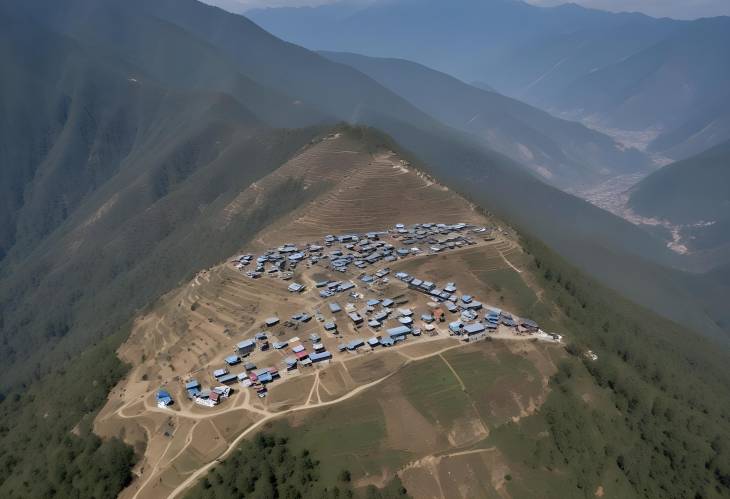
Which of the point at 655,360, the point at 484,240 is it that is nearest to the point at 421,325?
the point at 484,240

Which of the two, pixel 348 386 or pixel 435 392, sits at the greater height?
pixel 435 392

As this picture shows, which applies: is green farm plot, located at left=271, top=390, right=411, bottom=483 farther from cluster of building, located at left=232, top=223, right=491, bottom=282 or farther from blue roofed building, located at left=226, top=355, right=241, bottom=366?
cluster of building, located at left=232, top=223, right=491, bottom=282

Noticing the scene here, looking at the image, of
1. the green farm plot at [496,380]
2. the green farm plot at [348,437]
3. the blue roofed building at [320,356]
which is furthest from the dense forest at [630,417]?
the blue roofed building at [320,356]

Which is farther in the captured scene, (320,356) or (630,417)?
(630,417)

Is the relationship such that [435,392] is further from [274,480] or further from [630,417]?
[630,417]

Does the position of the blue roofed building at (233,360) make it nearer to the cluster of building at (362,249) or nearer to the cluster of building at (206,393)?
the cluster of building at (206,393)

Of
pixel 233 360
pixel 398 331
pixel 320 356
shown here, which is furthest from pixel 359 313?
pixel 233 360

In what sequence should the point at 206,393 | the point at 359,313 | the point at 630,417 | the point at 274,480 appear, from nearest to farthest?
the point at 274,480
the point at 206,393
the point at 630,417
the point at 359,313
